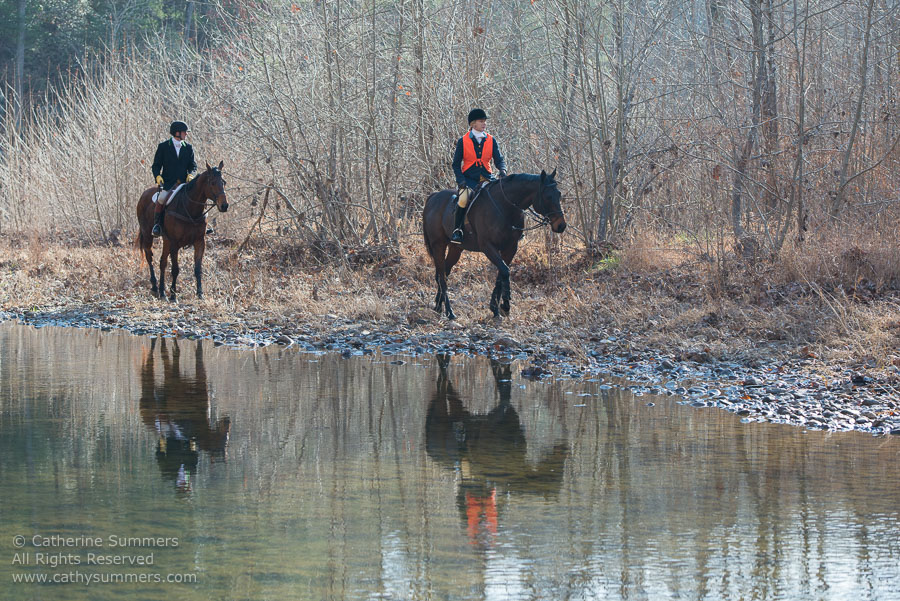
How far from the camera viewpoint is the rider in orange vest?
15.1m

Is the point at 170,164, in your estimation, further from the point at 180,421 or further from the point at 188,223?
the point at 180,421

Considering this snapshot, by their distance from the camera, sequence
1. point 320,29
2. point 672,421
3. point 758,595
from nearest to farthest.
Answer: point 758,595 → point 672,421 → point 320,29

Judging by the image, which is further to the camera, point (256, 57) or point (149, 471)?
point (256, 57)

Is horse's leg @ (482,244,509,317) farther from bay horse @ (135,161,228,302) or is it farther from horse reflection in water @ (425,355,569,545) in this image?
bay horse @ (135,161,228,302)

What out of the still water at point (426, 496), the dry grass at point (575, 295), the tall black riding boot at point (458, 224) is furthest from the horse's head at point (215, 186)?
the still water at point (426, 496)

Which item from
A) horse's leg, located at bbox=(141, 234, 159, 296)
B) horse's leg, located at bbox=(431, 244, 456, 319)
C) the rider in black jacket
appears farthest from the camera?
horse's leg, located at bbox=(141, 234, 159, 296)

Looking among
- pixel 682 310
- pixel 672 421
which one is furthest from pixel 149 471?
pixel 682 310

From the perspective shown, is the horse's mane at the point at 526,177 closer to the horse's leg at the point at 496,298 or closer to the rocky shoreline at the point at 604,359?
the horse's leg at the point at 496,298

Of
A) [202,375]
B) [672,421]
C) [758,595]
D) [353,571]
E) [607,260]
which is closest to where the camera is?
[758,595]

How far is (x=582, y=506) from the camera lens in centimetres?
614

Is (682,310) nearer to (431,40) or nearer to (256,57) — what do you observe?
(431,40)

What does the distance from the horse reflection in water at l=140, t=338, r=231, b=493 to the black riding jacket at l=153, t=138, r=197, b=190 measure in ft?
23.0

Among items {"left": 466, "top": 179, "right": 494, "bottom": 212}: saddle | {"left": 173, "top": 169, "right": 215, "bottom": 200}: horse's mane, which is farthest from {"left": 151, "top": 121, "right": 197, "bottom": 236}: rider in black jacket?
{"left": 466, "top": 179, "right": 494, "bottom": 212}: saddle

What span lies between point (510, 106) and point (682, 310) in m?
7.87
